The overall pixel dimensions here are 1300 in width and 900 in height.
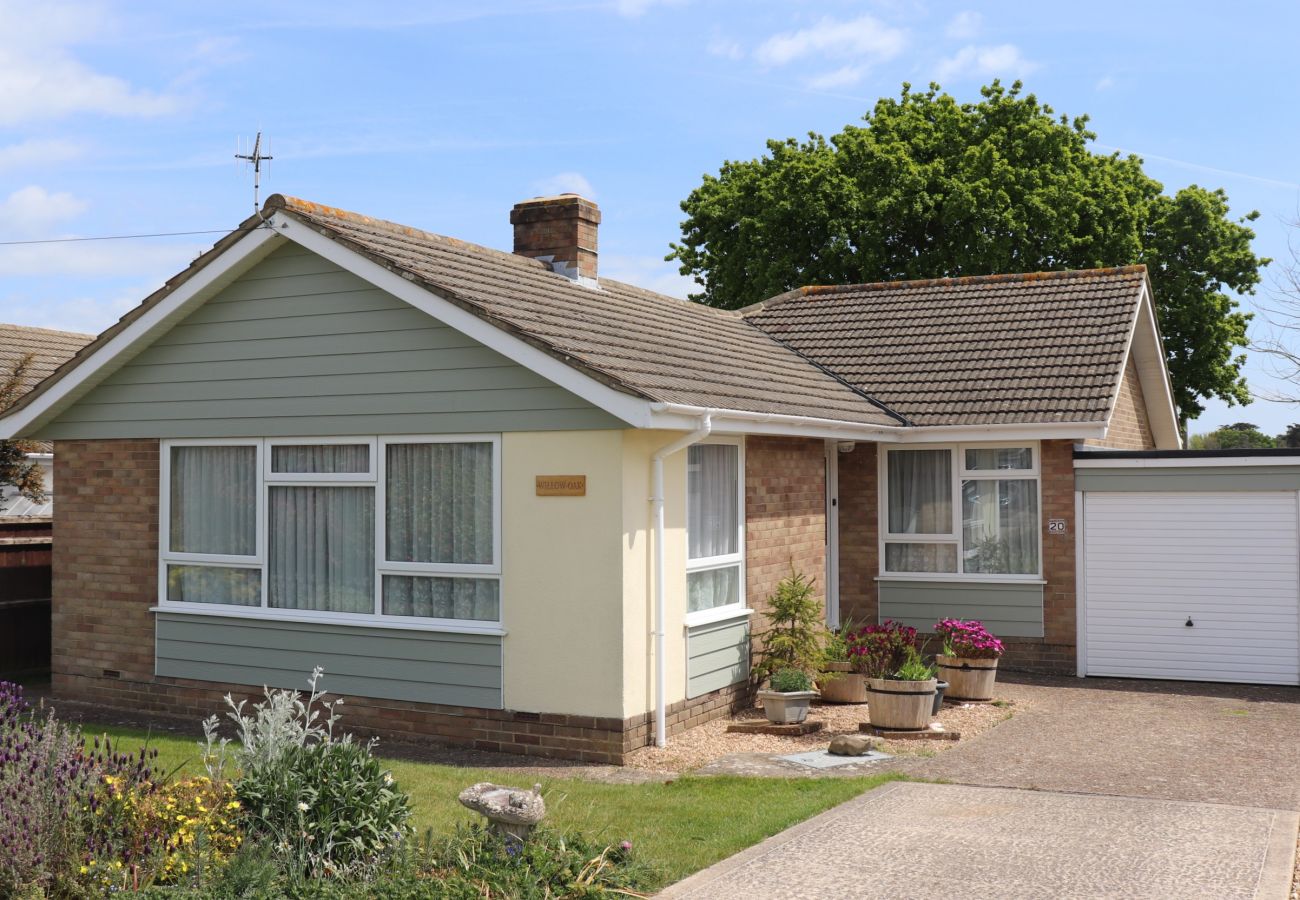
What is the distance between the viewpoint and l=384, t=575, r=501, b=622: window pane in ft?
35.1

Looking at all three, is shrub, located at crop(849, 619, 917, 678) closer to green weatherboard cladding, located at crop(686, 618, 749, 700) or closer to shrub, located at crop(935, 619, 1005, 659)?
shrub, located at crop(935, 619, 1005, 659)

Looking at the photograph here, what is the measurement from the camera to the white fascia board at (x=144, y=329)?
1152 centimetres

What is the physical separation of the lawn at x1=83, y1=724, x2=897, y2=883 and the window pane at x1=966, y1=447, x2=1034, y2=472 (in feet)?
21.2

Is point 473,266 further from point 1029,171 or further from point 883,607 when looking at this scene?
point 1029,171

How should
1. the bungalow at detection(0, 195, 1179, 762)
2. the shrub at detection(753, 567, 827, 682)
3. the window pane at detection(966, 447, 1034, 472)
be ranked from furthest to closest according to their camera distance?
1. the window pane at detection(966, 447, 1034, 472)
2. the shrub at detection(753, 567, 827, 682)
3. the bungalow at detection(0, 195, 1179, 762)

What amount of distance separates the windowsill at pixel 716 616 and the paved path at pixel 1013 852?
2731 mm

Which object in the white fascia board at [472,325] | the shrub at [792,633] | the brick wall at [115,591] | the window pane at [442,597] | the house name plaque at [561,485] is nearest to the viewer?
the white fascia board at [472,325]

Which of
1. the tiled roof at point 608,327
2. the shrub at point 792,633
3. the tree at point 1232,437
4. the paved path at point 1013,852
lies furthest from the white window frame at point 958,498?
the tree at point 1232,437

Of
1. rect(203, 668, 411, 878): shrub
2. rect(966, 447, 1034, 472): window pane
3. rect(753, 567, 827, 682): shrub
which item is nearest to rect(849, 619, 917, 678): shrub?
rect(753, 567, 827, 682): shrub

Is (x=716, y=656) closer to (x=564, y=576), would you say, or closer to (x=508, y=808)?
(x=564, y=576)

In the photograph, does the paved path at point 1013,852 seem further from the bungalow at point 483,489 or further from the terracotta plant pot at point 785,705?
the bungalow at point 483,489

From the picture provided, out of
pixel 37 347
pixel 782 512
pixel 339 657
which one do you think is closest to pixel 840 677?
pixel 782 512

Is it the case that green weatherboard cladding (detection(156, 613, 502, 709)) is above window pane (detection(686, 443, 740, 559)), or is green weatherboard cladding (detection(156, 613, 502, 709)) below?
below

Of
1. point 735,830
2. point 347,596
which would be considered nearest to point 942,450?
point 347,596
